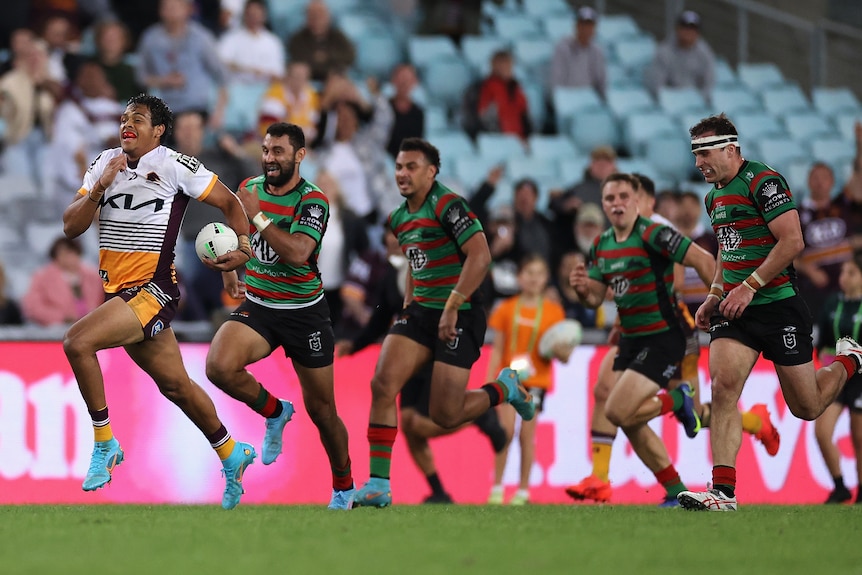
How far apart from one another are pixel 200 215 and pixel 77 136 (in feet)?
6.52

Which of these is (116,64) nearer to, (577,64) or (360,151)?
(360,151)

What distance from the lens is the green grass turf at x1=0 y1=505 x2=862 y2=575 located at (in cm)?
620

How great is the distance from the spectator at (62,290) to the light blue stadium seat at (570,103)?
26.1 feet

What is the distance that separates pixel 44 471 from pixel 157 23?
7725mm

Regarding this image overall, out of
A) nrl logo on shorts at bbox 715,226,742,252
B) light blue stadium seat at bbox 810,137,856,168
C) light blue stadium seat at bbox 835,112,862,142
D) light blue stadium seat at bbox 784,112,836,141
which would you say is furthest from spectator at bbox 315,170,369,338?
light blue stadium seat at bbox 835,112,862,142

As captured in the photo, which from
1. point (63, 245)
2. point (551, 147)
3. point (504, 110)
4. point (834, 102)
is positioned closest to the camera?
point (63, 245)

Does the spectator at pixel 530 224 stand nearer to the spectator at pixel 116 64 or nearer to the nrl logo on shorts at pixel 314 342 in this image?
the spectator at pixel 116 64

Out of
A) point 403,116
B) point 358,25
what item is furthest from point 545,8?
point 403,116

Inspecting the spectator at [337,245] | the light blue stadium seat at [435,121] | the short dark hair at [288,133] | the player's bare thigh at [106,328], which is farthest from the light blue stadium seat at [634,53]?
the player's bare thigh at [106,328]

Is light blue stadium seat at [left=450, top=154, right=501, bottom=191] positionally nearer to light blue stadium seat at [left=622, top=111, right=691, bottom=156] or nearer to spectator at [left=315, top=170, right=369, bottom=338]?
light blue stadium seat at [left=622, top=111, right=691, bottom=156]

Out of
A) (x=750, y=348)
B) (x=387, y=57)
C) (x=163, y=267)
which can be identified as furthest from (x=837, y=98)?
(x=163, y=267)

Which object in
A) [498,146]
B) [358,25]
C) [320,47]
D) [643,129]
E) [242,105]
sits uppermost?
[358,25]

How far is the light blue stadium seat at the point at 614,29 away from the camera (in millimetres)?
21641

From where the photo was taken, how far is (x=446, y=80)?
19.6m
